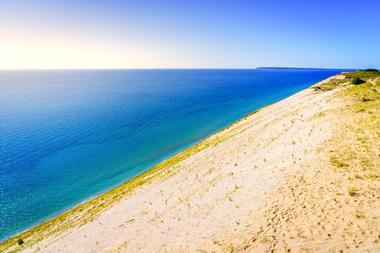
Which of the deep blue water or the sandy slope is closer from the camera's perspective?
the sandy slope

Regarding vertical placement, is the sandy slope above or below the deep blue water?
above

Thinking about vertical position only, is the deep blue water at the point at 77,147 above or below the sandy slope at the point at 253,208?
below

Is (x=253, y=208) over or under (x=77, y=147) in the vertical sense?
over

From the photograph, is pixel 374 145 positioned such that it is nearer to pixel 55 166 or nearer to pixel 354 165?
pixel 354 165

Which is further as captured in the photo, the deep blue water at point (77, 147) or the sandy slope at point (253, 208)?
the deep blue water at point (77, 147)

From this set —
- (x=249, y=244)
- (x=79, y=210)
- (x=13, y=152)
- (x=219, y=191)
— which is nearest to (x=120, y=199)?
(x=79, y=210)

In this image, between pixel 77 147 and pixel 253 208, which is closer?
pixel 253 208

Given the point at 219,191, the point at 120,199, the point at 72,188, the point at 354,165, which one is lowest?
the point at 72,188

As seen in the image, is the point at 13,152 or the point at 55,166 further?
the point at 13,152
